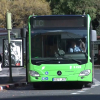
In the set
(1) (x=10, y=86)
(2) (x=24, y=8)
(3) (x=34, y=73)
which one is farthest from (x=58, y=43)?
(2) (x=24, y=8)

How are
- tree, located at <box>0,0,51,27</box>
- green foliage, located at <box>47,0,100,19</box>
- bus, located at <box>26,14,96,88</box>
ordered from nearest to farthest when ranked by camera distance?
bus, located at <box>26,14,96,88</box>, green foliage, located at <box>47,0,100,19</box>, tree, located at <box>0,0,51,27</box>

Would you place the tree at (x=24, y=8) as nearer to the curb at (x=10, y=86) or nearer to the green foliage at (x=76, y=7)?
the green foliage at (x=76, y=7)

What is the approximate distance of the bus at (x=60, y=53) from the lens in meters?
14.0

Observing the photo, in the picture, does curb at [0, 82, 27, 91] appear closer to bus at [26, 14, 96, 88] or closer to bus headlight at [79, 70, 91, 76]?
bus at [26, 14, 96, 88]

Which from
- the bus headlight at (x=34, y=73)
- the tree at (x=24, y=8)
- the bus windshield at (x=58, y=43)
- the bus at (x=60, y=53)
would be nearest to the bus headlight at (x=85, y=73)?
the bus at (x=60, y=53)

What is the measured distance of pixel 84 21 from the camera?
1423 centimetres

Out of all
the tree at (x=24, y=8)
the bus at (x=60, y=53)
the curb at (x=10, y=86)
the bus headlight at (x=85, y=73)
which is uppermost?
the tree at (x=24, y=8)

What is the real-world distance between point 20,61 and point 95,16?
2223 centimetres

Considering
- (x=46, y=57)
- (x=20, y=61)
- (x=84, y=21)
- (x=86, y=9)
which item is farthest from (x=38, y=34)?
(x=86, y=9)

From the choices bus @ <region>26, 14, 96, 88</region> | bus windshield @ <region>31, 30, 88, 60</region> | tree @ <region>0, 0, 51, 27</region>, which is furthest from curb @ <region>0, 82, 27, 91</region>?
tree @ <region>0, 0, 51, 27</region>

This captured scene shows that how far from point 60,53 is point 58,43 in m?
0.41

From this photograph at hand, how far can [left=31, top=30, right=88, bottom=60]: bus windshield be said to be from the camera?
14.0 m

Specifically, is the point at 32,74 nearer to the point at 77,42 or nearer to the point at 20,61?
the point at 77,42

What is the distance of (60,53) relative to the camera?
14023 millimetres
